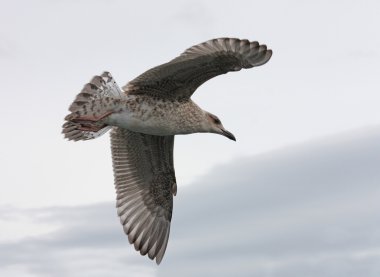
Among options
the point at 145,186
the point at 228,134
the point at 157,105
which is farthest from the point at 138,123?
the point at 145,186

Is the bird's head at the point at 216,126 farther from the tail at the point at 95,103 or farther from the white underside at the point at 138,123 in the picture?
the tail at the point at 95,103

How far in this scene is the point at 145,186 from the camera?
1784 cm

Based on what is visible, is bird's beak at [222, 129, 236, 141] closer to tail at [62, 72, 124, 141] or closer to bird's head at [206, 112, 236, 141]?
bird's head at [206, 112, 236, 141]

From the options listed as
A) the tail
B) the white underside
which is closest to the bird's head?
the white underside

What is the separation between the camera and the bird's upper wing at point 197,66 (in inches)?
578

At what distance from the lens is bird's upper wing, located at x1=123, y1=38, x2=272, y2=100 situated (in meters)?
14.7

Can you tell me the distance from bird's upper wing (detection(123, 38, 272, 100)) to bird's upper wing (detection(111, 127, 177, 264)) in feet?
6.72

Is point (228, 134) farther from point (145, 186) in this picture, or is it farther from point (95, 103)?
point (95, 103)

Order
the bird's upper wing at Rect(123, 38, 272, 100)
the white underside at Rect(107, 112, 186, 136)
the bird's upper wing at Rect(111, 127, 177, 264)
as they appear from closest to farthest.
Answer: the bird's upper wing at Rect(123, 38, 272, 100) → the white underside at Rect(107, 112, 186, 136) → the bird's upper wing at Rect(111, 127, 177, 264)

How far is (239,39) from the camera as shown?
578 inches

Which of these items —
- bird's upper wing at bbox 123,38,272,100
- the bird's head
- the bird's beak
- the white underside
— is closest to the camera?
bird's upper wing at bbox 123,38,272,100

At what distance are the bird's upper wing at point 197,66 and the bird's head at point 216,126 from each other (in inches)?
36.7

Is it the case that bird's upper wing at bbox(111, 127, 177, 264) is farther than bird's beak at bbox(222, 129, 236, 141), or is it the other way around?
bird's upper wing at bbox(111, 127, 177, 264)

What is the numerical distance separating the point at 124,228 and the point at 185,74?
155 inches
